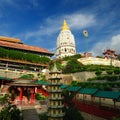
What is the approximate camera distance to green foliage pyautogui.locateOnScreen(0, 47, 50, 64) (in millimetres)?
53250

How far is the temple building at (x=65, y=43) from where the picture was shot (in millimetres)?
85312

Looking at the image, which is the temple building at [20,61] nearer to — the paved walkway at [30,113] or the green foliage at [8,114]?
the paved walkway at [30,113]

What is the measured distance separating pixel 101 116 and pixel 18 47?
4025cm

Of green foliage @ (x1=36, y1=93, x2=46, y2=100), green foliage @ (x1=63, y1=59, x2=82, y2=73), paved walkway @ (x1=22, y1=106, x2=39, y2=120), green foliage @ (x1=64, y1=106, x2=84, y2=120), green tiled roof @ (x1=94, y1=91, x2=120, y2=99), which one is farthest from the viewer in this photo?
green foliage @ (x1=63, y1=59, x2=82, y2=73)

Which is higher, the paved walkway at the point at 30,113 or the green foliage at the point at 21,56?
the green foliage at the point at 21,56

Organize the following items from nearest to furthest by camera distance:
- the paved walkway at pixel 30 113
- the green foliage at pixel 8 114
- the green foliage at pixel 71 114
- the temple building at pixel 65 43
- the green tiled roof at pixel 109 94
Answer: the green foliage at pixel 8 114
the green foliage at pixel 71 114
the green tiled roof at pixel 109 94
the paved walkway at pixel 30 113
the temple building at pixel 65 43

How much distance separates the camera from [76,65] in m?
57.4

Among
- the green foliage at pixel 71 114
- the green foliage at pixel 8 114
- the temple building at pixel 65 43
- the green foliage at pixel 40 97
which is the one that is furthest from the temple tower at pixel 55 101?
the temple building at pixel 65 43

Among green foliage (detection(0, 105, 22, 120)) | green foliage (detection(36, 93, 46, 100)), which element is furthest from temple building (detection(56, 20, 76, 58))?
green foliage (detection(0, 105, 22, 120))

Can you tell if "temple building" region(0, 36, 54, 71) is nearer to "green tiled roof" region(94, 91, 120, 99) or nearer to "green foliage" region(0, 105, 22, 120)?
"green tiled roof" region(94, 91, 120, 99)

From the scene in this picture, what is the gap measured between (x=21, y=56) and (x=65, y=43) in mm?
33147

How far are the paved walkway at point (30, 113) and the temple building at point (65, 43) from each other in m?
54.5

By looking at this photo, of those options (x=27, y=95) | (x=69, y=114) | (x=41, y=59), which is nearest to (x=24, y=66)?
(x=41, y=59)

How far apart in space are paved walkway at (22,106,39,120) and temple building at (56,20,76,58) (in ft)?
179
